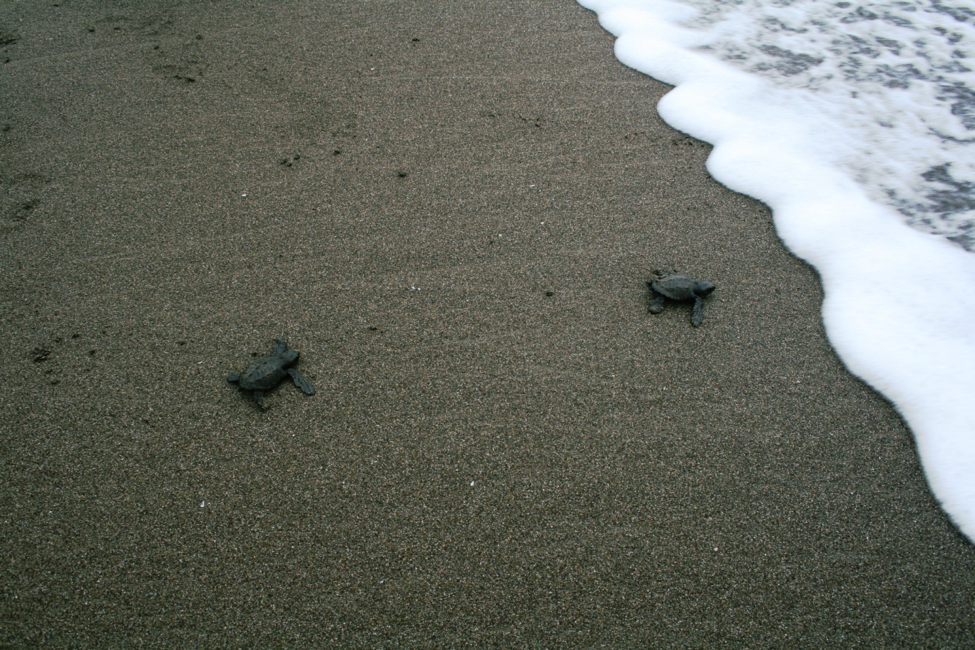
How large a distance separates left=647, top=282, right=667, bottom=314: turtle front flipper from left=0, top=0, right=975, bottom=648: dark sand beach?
0.24 feet

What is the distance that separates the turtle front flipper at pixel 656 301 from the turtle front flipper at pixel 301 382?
1.35 metres

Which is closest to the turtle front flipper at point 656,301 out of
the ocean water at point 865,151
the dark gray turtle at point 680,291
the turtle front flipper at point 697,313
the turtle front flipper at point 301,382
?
the dark gray turtle at point 680,291

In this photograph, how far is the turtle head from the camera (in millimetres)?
2352

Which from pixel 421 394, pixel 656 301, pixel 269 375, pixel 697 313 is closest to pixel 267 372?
pixel 269 375

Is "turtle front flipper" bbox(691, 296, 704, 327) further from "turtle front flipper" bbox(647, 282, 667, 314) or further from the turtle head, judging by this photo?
"turtle front flipper" bbox(647, 282, 667, 314)

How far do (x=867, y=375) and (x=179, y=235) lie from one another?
292 cm

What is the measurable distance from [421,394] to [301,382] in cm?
44

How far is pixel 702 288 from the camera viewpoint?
7.72ft

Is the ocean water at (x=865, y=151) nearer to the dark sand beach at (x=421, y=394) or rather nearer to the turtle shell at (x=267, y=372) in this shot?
the dark sand beach at (x=421, y=394)

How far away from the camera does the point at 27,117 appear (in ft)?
10.6

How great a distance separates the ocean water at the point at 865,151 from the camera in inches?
88.3

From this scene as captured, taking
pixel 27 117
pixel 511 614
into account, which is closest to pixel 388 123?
pixel 27 117

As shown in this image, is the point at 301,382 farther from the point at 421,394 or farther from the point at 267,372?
the point at 421,394

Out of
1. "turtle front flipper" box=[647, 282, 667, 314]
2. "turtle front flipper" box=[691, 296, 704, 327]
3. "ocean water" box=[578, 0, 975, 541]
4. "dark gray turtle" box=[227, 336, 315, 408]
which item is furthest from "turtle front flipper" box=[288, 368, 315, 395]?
"ocean water" box=[578, 0, 975, 541]
